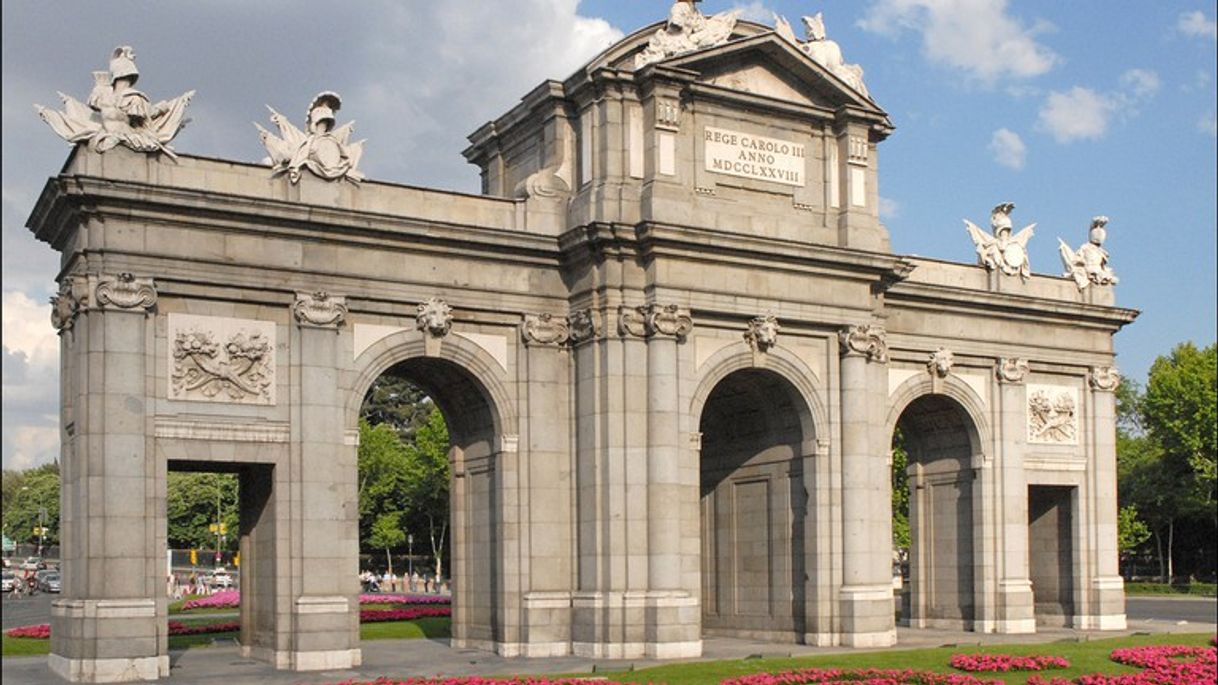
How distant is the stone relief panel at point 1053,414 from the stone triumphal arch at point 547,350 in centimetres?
368

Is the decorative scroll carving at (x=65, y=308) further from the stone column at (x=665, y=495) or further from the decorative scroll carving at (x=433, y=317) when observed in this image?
the stone column at (x=665, y=495)

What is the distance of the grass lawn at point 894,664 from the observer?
97.7 feet

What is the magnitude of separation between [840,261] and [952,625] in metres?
14.0

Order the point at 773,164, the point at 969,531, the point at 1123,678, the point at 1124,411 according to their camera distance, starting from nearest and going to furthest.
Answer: the point at 1123,678, the point at 773,164, the point at 969,531, the point at 1124,411

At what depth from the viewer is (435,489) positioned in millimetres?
85750

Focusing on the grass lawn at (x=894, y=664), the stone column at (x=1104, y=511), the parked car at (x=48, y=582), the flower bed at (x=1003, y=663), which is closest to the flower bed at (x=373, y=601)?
the stone column at (x=1104, y=511)

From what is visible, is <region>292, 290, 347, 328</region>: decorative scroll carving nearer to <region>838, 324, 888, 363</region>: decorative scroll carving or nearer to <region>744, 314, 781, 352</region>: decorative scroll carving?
<region>744, 314, 781, 352</region>: decorative scroll carving

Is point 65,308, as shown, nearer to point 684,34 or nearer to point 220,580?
point 684,34

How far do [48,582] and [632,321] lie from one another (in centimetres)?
6410

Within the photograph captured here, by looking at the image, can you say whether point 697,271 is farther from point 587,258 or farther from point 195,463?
point 195,463

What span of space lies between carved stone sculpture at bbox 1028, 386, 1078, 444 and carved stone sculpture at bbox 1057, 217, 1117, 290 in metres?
3.84

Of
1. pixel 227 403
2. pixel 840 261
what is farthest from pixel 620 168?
pixel 227 403

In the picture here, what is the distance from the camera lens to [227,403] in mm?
32844

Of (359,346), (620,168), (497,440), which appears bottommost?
(497,440)
